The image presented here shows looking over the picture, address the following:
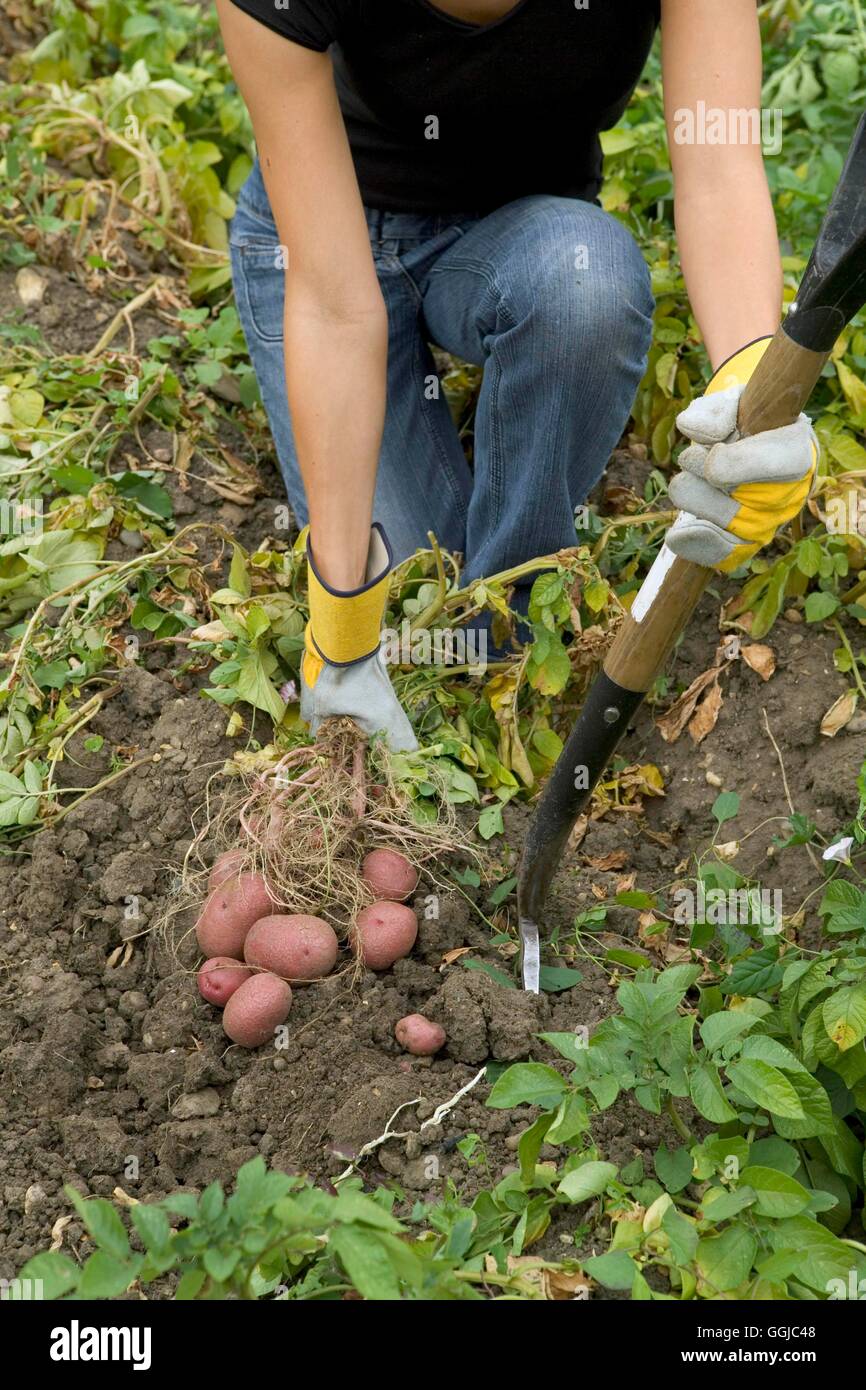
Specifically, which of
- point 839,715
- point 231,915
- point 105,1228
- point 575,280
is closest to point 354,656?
point 231,915

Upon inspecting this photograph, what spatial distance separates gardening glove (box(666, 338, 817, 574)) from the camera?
1.41 m

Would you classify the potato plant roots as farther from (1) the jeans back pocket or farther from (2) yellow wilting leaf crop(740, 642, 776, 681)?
(1) the jeans back pocket

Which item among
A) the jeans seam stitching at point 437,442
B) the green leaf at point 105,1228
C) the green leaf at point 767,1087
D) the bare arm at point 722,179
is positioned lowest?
the green leaf at point 767,1087

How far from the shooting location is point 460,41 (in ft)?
6.16

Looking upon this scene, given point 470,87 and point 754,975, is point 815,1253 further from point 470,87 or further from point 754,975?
point 470,87

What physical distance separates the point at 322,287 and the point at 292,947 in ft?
2.92

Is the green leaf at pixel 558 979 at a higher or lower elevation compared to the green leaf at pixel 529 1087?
lower

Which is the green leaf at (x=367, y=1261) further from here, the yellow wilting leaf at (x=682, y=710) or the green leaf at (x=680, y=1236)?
the yellow wilting leaf at (x=682, y=710)

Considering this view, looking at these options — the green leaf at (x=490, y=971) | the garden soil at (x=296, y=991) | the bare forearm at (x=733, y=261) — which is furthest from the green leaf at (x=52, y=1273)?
the bare forearm at (x=733, y=261)

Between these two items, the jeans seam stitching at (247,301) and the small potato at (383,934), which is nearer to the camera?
the small potato at (383,934)

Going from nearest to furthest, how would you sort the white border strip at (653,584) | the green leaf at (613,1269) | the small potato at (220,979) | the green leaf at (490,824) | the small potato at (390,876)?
the green leaf at (613,1269)
the white border strip at (653,584)
the small potato at (220,979)
the small potato at (390,876)
the green leaf at (490,824)

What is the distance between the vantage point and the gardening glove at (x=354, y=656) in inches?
74.5

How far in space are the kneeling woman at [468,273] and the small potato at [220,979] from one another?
411 millimetres

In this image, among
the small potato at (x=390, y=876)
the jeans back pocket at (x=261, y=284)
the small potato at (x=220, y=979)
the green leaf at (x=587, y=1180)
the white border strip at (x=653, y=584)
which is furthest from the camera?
the jeans back pocket at (x=261, y=284)
